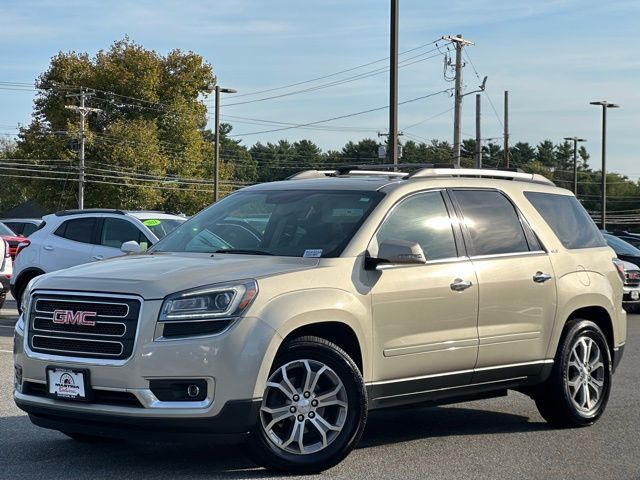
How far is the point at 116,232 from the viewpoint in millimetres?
15883

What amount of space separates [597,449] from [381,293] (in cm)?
202

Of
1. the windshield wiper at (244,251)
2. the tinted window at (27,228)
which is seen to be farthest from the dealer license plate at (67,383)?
the tinted window at (27,228)

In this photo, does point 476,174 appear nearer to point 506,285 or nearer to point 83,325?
point 506,285

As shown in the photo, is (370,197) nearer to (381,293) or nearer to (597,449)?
(381,293)

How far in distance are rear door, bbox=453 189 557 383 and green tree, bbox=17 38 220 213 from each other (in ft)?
182

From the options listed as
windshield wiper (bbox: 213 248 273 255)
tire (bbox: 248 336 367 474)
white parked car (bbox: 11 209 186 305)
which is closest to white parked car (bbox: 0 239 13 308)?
white parked car (bbox: 11 209 186 305)

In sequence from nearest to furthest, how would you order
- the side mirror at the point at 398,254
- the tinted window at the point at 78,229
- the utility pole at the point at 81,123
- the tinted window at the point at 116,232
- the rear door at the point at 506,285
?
the side mirror at the point at 398,254 < the rear door at the point at 506,285 < the tinted window at the point at 116,232 < the tinted window at the point at 78,229 < the utility pole at the point at 81,123

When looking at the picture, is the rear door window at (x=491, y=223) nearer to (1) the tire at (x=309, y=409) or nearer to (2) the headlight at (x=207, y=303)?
(1) the tire at (x=309, y=409)

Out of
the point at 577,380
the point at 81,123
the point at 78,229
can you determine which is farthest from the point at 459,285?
the point at 81,123

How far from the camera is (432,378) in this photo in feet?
22.6

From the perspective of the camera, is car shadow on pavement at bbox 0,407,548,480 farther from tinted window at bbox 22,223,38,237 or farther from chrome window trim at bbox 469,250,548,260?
tinted window at bbox 22,223,38,237

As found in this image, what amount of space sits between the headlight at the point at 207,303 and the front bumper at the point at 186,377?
0.07 metres

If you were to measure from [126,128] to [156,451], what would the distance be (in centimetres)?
5830

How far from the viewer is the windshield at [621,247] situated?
841 inches
